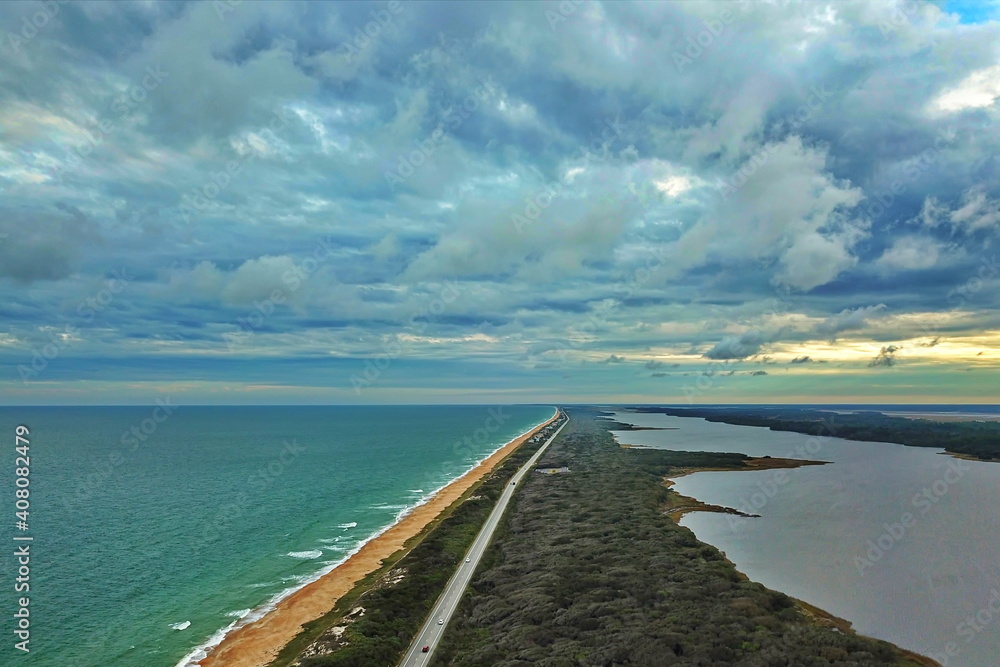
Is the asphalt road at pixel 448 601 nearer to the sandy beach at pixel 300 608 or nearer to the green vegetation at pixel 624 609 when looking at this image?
the green vegetation at pixel 624 609

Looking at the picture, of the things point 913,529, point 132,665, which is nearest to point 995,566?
point 913,529

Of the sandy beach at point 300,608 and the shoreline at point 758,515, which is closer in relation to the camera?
the shoreline at point 758,515

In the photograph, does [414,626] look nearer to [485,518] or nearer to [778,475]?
[485,518]

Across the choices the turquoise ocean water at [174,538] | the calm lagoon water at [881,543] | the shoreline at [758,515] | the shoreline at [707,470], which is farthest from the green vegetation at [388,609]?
the shoreline at [707,470]

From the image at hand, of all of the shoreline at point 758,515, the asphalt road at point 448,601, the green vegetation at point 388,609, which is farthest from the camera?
the shoreline at point 758,515

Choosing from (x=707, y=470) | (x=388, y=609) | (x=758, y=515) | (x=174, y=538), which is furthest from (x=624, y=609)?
(x=707, y=470)

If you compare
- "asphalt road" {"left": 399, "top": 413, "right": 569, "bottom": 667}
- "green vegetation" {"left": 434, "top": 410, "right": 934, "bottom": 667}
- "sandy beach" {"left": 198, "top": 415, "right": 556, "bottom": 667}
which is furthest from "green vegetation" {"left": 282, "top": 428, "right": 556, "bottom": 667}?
"green vegetation" {"left": 434, "top": 410, "right": 934, "bottom": 667}
